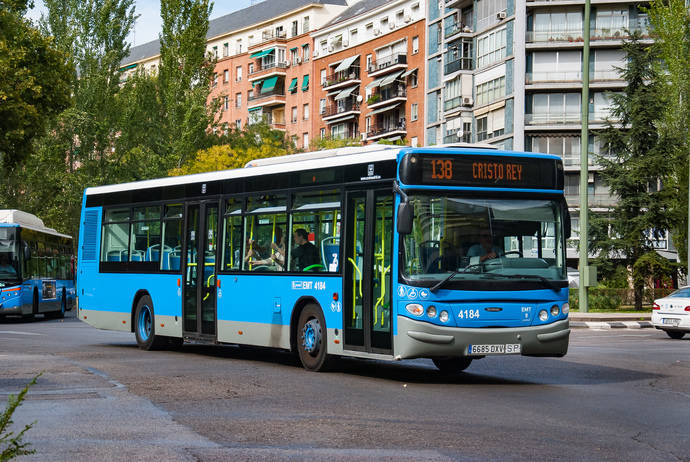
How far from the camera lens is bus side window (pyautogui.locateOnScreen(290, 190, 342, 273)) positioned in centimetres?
1460

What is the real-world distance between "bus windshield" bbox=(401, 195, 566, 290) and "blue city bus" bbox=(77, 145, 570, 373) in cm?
1

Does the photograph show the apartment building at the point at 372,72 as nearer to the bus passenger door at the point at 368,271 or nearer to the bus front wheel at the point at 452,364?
the bus front wheel at the point at 452,364

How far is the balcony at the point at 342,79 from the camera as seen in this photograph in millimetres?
91438

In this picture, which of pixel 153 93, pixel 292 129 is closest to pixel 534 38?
pixel 153 93

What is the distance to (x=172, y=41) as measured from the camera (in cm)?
5688

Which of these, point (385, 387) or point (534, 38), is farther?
point (534, 38)

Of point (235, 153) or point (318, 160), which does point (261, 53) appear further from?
point (318, 160)

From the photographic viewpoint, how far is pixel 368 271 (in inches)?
544

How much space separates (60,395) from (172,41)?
4693cm

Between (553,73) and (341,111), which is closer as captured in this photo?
(553,73)

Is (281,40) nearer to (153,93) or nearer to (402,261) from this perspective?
(153,93)

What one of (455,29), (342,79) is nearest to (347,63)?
(342,79)

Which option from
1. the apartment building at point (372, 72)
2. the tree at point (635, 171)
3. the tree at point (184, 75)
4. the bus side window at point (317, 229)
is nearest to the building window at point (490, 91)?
the apartment building at point (372, 72)

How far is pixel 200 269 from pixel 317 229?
3.50 m
